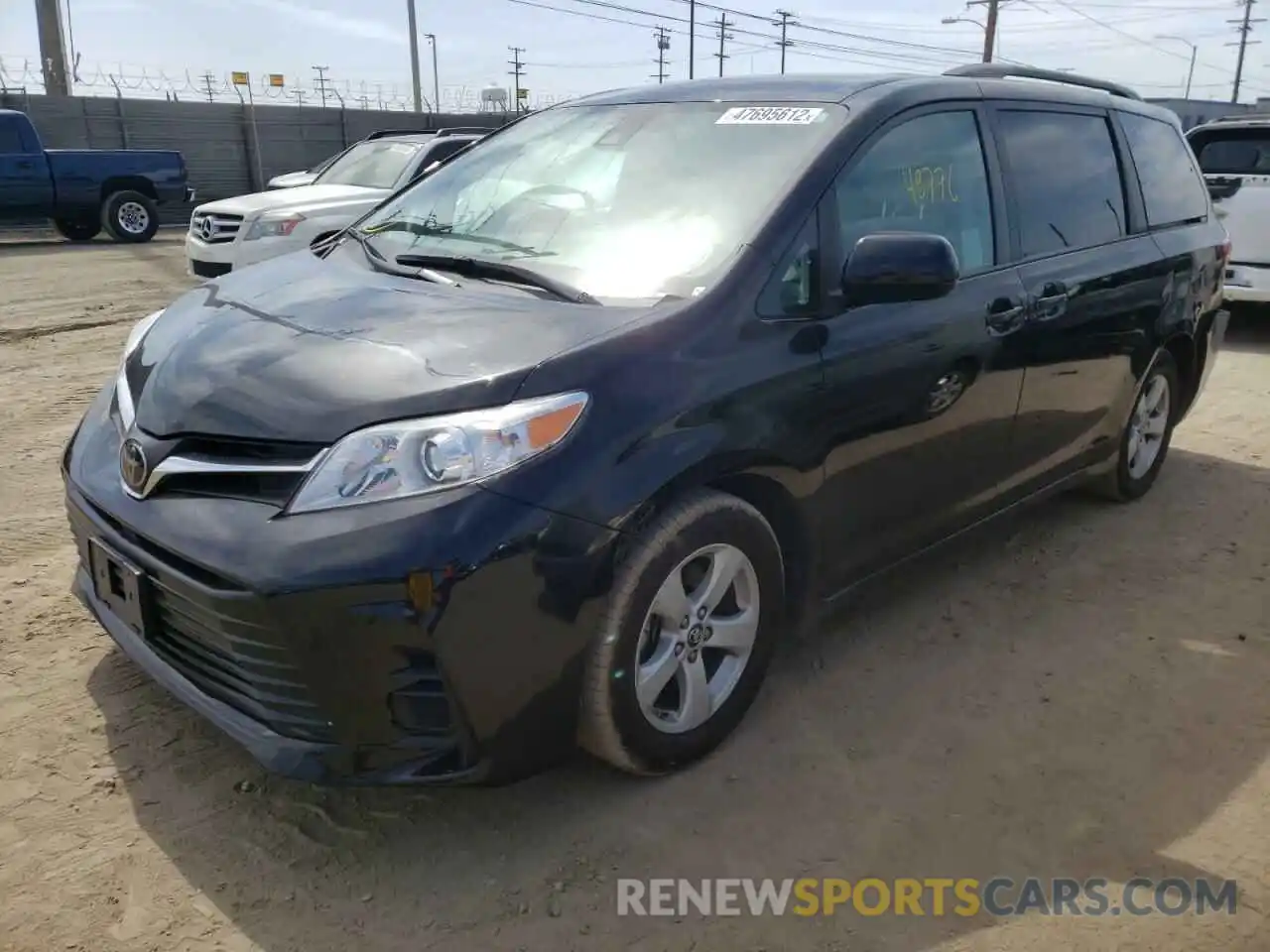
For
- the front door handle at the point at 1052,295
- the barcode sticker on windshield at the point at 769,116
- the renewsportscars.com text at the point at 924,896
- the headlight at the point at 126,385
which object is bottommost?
the renewsportscars.com text at the point at 924,896

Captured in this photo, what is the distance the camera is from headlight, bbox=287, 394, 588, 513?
2.17 m

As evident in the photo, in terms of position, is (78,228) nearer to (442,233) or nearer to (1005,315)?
(442,233)

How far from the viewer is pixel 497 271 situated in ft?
9.52

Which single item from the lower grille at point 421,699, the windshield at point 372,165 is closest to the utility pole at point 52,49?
the windshield at point 372,165

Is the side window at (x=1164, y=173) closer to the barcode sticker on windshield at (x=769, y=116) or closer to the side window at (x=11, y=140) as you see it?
the barcode sticker on windshield at (x=769, y=116)

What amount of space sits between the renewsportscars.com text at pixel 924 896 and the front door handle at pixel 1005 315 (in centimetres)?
171

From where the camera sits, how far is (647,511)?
2.38 m

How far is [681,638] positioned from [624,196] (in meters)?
1.31

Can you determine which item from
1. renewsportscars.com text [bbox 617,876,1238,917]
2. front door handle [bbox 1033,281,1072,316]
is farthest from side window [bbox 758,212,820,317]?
renewsportscars.com text [bbox 617,876,1238,917]

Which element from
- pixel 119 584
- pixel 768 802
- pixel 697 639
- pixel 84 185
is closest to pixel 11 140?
pixel 84 185

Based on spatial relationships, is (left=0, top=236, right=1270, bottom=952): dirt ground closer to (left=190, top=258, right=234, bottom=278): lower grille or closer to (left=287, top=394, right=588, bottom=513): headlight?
(left=287, top=394, right=588, bottom=513): headlight

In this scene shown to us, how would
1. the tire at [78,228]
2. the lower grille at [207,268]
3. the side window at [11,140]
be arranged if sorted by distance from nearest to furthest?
the lower grille at [207,268] → the side window at [11,140] → the tire at [78,228]

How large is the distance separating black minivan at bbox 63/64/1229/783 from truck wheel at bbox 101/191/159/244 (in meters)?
14.3

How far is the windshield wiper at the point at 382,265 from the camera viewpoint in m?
2.94
